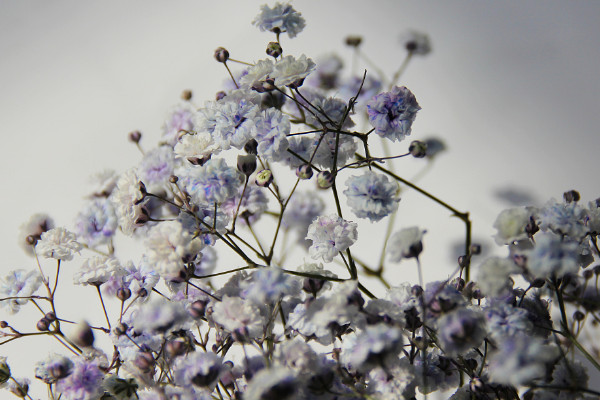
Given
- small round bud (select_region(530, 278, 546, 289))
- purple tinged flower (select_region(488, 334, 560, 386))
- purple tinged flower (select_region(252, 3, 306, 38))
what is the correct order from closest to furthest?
purple tinged flower (select_region(488, 334, 560, 386)), small round bud (select_region(530, 278, 546, 289)), purple tinged flower (select_region(252, 3, 306, 38))

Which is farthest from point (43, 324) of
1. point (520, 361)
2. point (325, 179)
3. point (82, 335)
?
point (520, 361)

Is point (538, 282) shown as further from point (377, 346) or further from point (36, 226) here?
point (36, 226)

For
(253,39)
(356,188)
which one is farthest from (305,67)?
(253,39)

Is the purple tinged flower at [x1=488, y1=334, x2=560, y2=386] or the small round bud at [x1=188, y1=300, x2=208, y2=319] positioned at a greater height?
the small round bud at [x1=188, y1=300, x2=208, y2=319]

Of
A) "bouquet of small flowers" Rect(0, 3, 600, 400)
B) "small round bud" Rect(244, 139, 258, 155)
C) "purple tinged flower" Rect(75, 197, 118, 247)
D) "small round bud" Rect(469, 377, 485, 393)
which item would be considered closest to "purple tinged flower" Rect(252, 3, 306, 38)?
"bouquet of small flowers" Rect(0, 3, 600, 400)

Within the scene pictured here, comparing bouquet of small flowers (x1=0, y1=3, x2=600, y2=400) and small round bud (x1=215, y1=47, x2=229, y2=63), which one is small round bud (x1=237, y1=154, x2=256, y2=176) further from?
small round bud (x1=215, y1=47, x2=229, y2=63)

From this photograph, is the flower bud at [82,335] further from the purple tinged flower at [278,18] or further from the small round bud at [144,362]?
the purple tinged flower at [278,18]

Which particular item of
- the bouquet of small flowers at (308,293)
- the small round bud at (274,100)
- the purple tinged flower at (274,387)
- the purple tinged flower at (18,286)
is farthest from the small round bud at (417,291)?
the purple tinged flower at (18,286)

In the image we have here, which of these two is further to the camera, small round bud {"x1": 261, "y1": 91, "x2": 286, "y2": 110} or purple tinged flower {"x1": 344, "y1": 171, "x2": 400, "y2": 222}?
small round bud {"x1": 261, "y1": 91, "x2": 286, "y2": 110}
